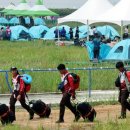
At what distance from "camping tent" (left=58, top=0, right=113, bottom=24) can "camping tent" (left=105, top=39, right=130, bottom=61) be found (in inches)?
291

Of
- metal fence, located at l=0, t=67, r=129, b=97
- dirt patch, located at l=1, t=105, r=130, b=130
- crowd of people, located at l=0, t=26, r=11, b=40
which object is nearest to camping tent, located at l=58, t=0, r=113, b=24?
crowd of people, located at l=0, t=26, r=11, b=40

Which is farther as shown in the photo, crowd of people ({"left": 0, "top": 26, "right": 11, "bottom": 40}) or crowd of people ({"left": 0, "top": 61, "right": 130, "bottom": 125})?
crowd of people ({"left": 0, "top": 26, "right": 11, "bottom": 40})

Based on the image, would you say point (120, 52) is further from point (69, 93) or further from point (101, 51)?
point (69, 93)

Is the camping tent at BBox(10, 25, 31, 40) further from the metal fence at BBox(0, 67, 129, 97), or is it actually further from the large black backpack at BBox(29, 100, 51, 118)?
the large black backpack at BBox(29, 100, 51, 118)

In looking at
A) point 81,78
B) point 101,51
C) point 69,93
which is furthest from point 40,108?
point 101,51

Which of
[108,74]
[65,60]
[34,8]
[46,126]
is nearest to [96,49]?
[65,60]

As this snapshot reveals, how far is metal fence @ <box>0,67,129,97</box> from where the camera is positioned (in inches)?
838

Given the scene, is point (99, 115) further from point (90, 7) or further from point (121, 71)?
point (90, 7)

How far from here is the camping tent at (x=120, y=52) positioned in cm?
3166

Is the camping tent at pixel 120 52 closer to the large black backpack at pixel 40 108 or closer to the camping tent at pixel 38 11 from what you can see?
the large black backpack at pixel 40 108

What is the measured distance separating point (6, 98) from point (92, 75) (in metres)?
3.36

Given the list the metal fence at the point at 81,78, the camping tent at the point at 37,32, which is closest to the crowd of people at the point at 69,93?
the metal fence at the point at 81,78

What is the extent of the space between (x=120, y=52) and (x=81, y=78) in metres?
10.8

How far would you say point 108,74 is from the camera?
23.0 meters
